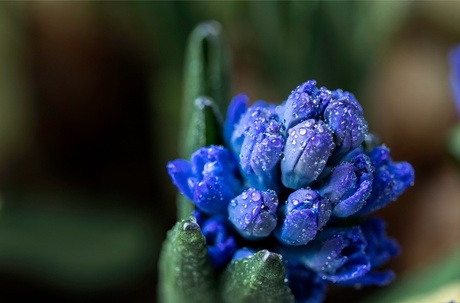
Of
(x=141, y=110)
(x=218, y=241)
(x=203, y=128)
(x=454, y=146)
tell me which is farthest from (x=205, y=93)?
(x=141, y=110)

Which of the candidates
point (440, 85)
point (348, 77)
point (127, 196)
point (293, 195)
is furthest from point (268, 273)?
point (440, 85)

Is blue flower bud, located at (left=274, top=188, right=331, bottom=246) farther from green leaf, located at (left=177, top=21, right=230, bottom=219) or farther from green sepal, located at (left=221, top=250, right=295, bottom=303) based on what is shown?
green leaf, located at (left=177, top=21, right=230, bottom=219)

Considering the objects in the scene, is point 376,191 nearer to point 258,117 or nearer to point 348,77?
point 258,117

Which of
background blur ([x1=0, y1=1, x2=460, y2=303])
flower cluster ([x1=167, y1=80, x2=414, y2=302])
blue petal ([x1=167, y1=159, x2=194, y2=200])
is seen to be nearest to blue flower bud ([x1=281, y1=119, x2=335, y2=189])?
flower cluster ([x1=167, y1=80, x2=414, y2=302])

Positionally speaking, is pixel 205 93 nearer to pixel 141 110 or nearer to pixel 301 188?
pixel 301 188

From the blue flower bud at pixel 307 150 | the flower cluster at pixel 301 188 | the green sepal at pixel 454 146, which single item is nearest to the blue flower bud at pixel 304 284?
the flower cluster at pixel 301 188

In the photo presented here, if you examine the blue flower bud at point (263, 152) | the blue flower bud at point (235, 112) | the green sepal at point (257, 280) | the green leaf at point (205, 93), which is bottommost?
the green sepal at point (257, 280)

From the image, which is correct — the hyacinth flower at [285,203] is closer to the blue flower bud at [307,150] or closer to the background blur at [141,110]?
the blue flower bud at [307,150]
